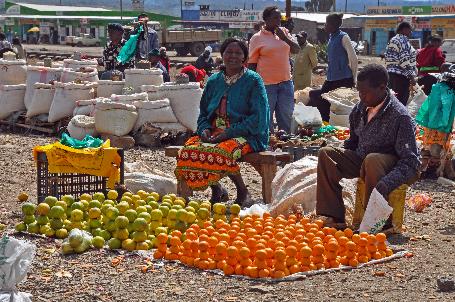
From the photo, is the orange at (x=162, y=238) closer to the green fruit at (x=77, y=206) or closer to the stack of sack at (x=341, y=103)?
the green fruit at (x=77, y=206)

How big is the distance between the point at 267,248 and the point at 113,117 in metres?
6.03

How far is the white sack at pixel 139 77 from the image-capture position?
39.5 feet

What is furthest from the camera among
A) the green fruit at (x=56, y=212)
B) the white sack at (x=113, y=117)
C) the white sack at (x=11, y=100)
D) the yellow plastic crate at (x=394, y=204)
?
the white sack at (x=11, y=100)

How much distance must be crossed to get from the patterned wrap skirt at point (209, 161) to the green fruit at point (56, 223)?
1.47 m

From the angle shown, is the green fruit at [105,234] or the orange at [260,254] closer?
the orange at [260,254]

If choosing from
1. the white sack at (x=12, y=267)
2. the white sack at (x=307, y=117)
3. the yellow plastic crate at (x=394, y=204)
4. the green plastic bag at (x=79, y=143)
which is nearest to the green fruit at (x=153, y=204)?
the green plastic bag at (x=79, y=143)

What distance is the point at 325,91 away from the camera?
1241 centimetres

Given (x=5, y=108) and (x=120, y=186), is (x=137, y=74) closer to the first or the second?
(x=5, y=108)

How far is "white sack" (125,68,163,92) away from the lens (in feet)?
39.5

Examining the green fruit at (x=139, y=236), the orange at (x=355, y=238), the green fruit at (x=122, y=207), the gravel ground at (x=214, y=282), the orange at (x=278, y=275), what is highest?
the green fruit at (x=122, y=207)

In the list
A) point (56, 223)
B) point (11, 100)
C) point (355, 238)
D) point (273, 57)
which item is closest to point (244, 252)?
point (355, 238)

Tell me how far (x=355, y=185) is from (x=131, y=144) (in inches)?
187

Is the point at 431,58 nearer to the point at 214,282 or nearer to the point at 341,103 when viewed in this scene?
the point at 341,103

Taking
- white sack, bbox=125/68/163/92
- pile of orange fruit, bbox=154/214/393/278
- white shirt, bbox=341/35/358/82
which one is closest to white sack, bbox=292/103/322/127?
white shirt, bbox=341/35/358/82
